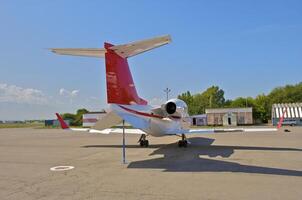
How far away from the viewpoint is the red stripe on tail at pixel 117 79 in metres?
12.4

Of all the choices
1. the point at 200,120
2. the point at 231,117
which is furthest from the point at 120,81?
the point at 200,120

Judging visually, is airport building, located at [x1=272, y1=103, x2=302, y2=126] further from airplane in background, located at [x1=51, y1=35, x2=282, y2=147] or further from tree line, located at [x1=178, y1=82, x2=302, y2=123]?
airplane in background, located at [x1=51, y1=35, x2=282, y2=147]

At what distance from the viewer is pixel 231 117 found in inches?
2803

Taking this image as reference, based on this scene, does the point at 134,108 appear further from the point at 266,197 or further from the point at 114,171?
the point at 266,197

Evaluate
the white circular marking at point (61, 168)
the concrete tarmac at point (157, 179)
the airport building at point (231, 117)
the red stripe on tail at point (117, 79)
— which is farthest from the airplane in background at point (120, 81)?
the airport building at point (231, 117)

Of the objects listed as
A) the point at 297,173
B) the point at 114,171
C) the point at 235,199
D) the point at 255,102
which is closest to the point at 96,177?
the point at 114,171

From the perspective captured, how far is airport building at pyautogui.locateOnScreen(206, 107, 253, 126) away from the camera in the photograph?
234ft

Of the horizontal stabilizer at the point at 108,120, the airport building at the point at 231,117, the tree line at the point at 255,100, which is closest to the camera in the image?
the horizontal stabilizer at the point at 108,120

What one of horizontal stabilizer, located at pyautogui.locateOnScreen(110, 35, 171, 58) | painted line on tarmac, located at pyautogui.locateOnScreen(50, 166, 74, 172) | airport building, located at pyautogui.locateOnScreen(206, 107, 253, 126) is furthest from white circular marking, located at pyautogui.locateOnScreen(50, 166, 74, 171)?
airport building, located at pyautogui.locateOnScreen(206, 107, 253, 126)

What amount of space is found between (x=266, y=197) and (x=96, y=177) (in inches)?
219

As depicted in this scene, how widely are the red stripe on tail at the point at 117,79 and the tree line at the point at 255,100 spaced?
269 feet

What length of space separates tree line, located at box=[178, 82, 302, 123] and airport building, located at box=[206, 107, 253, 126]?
17.2 meters

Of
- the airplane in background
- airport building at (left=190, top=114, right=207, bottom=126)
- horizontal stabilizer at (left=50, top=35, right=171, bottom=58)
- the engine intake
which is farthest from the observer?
airport building at (left=190, top=114, right=207, bottom=126)

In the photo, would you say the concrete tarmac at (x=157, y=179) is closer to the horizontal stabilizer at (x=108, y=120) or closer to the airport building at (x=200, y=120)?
the horizontal stabilizer at (x=108, y=120)
